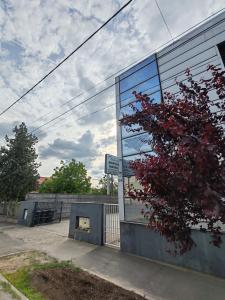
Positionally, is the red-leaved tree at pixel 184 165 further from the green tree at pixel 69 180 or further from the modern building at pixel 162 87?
the green tree at pixel 69 180

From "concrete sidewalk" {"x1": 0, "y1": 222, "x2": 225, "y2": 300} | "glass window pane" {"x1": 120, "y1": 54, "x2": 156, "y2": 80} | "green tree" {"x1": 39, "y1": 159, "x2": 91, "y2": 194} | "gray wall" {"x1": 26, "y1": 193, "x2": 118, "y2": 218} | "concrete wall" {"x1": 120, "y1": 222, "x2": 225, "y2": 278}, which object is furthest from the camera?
"green tree" {"x1": 39, "y1": 159, "x2": 91, "y2": 194}

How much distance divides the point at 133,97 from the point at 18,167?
14576mm

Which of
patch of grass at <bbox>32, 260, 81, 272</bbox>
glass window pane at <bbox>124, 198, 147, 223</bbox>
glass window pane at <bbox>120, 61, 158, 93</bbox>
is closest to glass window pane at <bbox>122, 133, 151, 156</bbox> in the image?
glass window pane at <bbox>124, 198, 147, 223</bbox>

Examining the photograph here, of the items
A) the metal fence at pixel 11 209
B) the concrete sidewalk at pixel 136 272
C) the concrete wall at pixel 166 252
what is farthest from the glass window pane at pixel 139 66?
the metal fence at pixel 11 209

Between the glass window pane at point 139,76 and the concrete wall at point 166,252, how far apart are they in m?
5.77

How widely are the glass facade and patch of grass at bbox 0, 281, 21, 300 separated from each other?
174 inches

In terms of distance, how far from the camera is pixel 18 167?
772 inches

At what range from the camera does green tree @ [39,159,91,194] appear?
3031 cm

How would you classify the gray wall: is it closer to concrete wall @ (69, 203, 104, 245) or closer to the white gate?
concrete wall @ (69, 203, 104, 245)

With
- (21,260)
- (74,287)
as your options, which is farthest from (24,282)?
(21,260)

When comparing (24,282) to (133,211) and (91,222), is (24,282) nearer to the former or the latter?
(133,211)

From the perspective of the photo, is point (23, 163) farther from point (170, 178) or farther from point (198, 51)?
point (170, 178)

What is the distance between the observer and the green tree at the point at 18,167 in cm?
1941

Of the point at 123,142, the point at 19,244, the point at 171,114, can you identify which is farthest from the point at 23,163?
the point at 171,114
